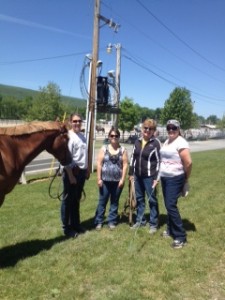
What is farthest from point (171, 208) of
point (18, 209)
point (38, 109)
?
point (38, 109)

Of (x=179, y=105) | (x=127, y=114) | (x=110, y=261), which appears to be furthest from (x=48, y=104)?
(x=110, y=261)

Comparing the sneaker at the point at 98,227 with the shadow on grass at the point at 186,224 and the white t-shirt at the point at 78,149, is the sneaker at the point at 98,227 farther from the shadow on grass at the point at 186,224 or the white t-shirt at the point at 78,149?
the white t-shirt at the point at 78,149

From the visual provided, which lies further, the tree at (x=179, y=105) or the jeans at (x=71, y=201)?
the tree at (x=179, y=105)

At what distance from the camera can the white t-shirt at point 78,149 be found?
5801 millimetres

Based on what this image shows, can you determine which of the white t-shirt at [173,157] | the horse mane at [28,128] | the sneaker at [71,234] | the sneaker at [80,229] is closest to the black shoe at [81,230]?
the sneaker at [80,229]

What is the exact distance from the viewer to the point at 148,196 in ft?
21.4

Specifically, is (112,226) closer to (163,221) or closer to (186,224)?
(163,221)

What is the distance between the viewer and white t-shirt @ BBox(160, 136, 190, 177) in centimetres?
562

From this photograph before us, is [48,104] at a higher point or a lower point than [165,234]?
higher

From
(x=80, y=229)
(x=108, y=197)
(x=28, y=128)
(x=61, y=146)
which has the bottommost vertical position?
(x=80, y=229)

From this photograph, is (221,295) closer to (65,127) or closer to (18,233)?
(65,127)

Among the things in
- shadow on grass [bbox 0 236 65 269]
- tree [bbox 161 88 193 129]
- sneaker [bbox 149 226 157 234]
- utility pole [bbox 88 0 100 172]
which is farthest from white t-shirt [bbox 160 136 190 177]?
tree [bbox 161 88 193 129]

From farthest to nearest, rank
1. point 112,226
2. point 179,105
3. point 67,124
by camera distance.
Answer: point 179,105
point 112,226
point 67,124

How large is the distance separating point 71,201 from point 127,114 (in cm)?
5578
